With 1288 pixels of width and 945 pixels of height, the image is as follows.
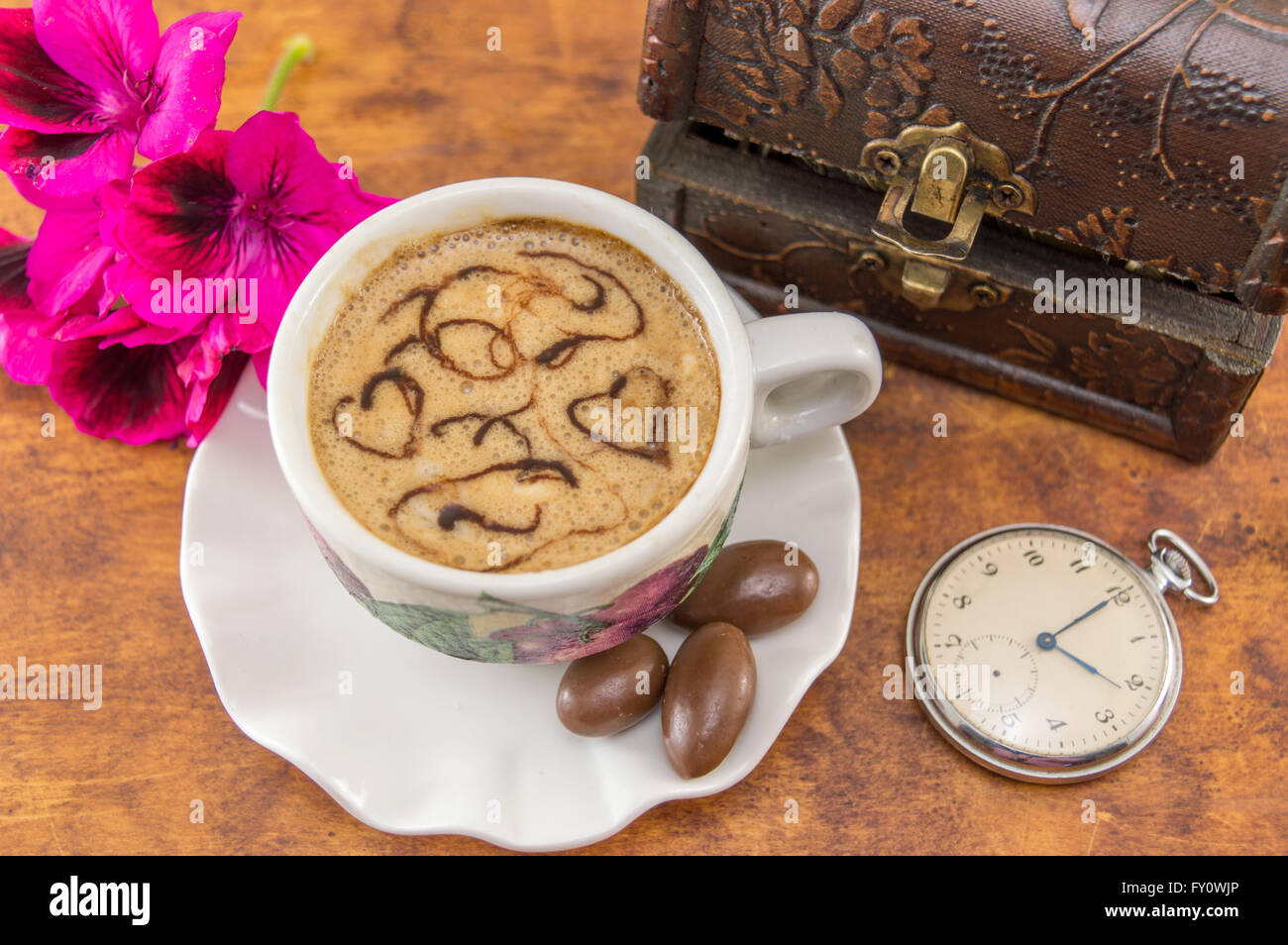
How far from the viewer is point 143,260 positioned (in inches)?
42.9

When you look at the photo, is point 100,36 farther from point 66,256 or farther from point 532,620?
point 532,620

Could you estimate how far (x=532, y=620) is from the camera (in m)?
0.93

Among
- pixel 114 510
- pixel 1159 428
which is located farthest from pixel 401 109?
pixel 1159 428

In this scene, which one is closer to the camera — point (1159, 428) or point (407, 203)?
point (407, 203)

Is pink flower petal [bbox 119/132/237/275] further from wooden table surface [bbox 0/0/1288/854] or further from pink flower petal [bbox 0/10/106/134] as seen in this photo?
wooden table surface [bbox 0/0/1288/854]

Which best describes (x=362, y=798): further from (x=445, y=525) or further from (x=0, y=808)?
(x=0, y=808)

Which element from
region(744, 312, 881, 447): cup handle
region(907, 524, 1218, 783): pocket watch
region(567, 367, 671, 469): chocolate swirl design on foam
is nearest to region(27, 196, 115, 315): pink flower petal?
region(567, 367, 671, 469): chocolate swirl design on foam

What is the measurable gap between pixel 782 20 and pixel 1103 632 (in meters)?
0.64

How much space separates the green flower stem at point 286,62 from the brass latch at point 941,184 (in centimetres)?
68

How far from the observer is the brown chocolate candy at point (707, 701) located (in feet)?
3.35

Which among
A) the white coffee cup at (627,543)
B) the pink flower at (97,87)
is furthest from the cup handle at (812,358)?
the pink flower at (97,87)

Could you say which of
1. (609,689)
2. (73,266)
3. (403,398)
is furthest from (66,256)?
(609,689)

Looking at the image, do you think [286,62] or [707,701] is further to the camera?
[286,62]

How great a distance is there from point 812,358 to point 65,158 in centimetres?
72
